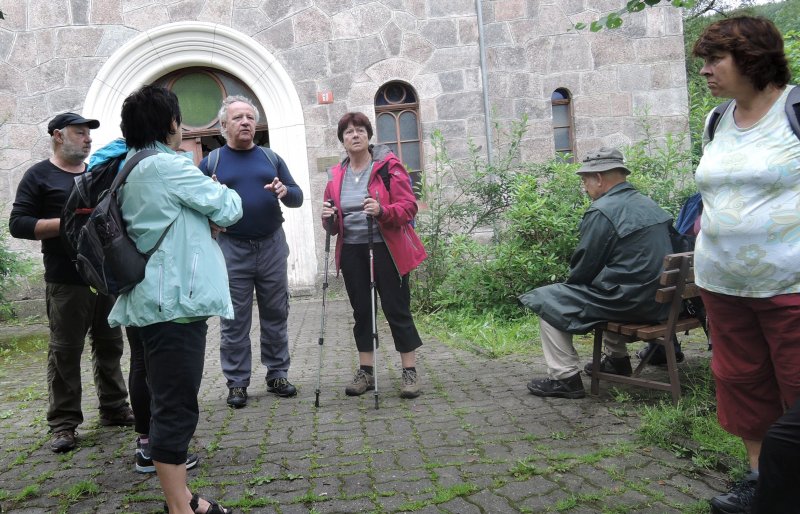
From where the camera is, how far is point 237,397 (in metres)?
4.81

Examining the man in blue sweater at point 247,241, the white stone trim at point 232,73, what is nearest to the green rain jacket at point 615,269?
the man in blue sweater at point 247,241

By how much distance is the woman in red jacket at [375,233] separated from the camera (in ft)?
15.6

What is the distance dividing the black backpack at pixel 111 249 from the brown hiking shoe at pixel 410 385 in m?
2.35

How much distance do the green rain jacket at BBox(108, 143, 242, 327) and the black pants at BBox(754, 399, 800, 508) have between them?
213 cm

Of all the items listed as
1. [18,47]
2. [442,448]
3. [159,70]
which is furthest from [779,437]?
[18,47]

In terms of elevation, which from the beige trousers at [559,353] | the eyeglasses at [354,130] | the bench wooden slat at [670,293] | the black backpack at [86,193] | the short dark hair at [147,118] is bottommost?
the beige trousers at [559,353]

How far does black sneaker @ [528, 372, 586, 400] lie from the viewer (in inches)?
177

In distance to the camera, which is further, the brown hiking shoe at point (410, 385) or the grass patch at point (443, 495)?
the brown hiking shoe at point (410, 385)

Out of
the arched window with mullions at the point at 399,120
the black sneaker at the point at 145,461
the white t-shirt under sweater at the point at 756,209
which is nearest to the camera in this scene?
the white t-shirt under sweater at the point at 756,209

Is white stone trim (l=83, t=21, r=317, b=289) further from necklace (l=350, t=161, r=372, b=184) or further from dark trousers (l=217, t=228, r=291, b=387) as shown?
necklace (l=350, t=161, r=372, b=184)

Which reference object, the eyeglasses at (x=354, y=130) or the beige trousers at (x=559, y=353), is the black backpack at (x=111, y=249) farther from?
the beige trousers at (x=559, y=353)

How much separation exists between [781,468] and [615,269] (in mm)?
2191

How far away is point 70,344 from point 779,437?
374cm

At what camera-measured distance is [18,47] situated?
9.64 meters
